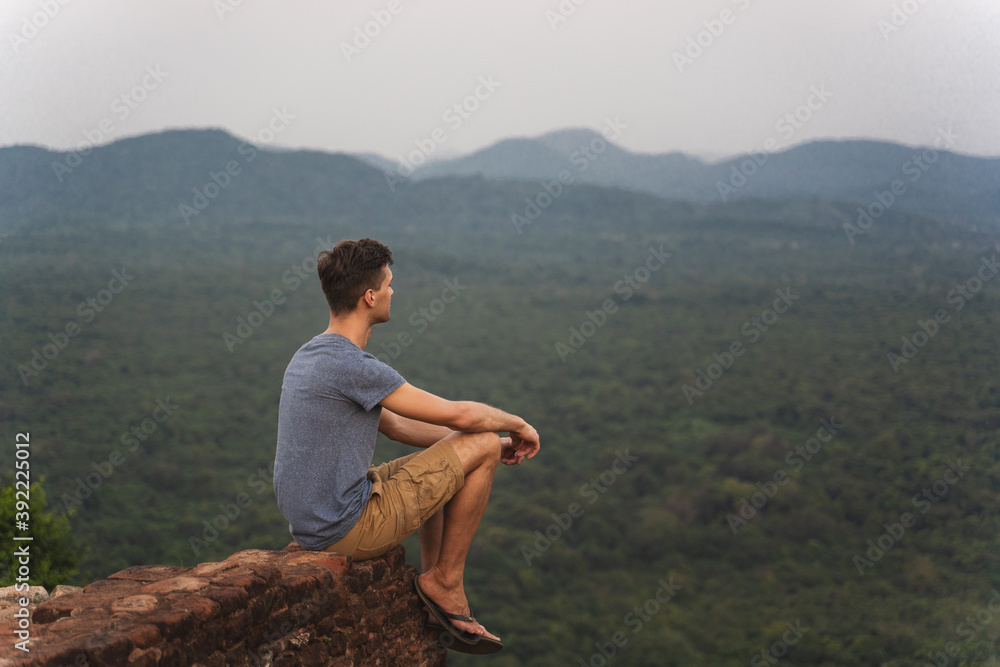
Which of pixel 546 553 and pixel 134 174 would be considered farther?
pixel 134 174

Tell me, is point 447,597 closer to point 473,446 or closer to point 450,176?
point 473,446

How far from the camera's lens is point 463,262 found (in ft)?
235

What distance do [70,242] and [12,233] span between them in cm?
513

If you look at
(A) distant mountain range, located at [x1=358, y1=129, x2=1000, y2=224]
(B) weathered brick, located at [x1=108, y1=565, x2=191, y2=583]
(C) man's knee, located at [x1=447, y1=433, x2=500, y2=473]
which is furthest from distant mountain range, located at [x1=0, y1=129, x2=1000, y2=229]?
(C) man's knee, located at [x1=447, y1=433, x2=500, y2=473]

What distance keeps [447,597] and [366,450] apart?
0.87 metres

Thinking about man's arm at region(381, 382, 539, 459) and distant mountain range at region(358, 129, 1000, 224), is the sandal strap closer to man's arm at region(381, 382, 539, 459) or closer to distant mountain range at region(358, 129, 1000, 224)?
man's arm at region(381, 382, 539, 459)

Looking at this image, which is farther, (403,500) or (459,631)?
(459,631)

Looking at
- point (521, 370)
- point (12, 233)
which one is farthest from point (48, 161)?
point (521, 370)

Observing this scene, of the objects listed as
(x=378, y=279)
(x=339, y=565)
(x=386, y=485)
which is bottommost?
(x=339, y=565)

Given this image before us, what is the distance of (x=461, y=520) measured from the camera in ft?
11.1

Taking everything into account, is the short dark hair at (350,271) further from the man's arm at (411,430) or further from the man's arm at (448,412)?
the man's arm at (411,430)

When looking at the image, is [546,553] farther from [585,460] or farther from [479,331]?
[479,331]

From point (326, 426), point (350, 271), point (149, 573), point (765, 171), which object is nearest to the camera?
point (326, 426)

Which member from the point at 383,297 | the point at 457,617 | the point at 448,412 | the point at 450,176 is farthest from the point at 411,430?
the point at 450,176
